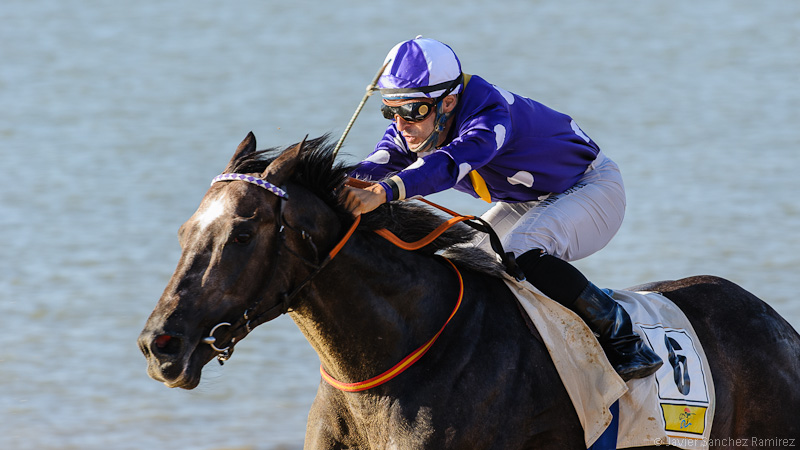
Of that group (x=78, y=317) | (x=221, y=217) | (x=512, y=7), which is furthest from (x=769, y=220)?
(x=512, y=7)

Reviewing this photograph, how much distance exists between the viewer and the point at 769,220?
13.3m

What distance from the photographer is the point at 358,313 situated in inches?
156

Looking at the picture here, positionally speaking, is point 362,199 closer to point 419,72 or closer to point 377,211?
point 377,211

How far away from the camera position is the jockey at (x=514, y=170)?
164 inches

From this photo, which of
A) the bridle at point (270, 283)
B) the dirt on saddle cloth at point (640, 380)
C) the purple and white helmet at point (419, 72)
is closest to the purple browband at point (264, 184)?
the bridle at point (270, 283)

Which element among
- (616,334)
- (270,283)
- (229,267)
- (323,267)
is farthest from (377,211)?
(616,334)

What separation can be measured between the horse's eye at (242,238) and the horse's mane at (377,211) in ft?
1.15

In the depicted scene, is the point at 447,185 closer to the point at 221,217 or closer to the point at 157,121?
the point at 221,217

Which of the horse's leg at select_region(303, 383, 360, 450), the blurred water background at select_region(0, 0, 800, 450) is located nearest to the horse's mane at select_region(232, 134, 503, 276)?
the blurred water background at select_region(0, 0, 800, 450)

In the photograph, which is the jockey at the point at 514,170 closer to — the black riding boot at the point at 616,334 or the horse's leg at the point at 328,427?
the black riding boot at the point at 616,334

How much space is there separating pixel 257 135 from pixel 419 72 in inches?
443

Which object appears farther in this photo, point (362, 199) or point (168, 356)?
point (362, 199)

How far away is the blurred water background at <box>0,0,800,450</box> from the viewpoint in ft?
28.2

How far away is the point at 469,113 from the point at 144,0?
22703mm
